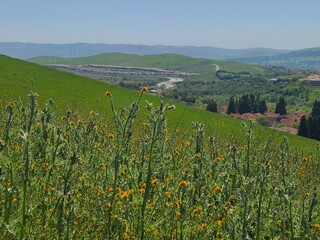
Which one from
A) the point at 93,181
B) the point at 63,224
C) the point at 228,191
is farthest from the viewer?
the point at 228,191

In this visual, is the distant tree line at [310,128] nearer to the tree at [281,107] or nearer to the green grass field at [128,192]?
the tree at [281,107]

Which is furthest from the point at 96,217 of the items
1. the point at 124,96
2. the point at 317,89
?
Answer: the point at 317,89

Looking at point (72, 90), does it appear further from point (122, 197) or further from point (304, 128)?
point (304, 128)

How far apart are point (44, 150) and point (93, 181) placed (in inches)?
38.8

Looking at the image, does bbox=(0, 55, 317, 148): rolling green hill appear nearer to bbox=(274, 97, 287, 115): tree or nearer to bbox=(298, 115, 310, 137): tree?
bbox=(298, 115, 310, 137): tree

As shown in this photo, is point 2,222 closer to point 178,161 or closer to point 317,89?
point 178,161

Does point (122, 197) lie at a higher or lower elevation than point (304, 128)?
higher

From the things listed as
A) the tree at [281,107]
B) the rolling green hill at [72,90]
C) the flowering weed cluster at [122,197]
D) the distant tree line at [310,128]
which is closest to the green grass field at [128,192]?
the flowering weed cluster at [122,197]

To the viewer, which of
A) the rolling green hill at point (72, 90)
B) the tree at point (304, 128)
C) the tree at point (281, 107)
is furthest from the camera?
the tree at point (281, 107)

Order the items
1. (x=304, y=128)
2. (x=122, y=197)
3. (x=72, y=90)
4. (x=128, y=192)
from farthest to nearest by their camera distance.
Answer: (x=304, y=128)
(x=72, y=90)
(x=128, y=192)
(x=122, y=197)

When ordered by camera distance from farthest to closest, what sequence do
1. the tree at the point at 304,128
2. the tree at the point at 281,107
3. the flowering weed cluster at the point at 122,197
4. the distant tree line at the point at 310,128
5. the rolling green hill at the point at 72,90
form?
1. the tree at the point at 281,107
2. the tree at the point at 304,128
3. the distant tree line at the point at 310,128
4. the rolling green hill at the point at 72,90
5. the flowering weed cluster at the point at 122,197

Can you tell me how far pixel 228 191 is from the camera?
698cm

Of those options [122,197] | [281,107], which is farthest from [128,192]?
[281,107]

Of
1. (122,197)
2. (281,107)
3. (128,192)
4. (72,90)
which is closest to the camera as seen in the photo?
(122,197)
